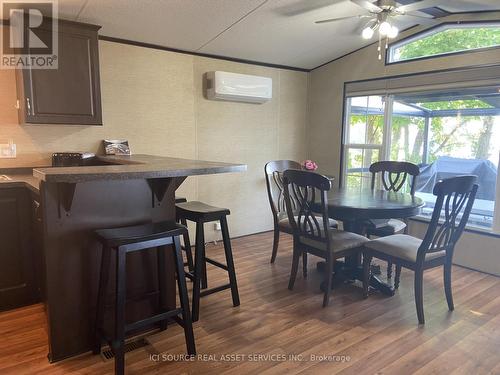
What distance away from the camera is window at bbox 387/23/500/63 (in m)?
3.40

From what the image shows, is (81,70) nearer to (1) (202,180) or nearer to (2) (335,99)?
(1) (202,180)


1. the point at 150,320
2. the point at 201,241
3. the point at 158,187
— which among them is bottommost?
the point at 150,320

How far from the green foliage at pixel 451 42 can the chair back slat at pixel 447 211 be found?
1743mm

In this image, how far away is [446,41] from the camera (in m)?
3.70

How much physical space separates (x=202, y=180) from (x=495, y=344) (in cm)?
303

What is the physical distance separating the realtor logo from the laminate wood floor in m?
1.90

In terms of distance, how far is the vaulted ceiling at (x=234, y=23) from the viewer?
2.90 metres

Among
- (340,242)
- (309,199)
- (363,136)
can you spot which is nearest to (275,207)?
(309,199)

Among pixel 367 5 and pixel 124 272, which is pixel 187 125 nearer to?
pixel 367 5

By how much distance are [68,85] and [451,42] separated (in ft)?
12.0

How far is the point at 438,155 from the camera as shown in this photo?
12.9ft

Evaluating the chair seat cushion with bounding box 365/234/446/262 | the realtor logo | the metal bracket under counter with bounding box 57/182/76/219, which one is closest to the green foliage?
the chair seat cushion with bounding box 365/234/446/262

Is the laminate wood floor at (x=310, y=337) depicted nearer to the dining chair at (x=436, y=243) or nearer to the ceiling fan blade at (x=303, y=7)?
the dining chair at (x=436, y=243)

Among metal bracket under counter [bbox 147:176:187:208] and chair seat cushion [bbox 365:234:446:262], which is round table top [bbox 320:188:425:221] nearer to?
chair seat cushion [bbox 365:234:446:262]
